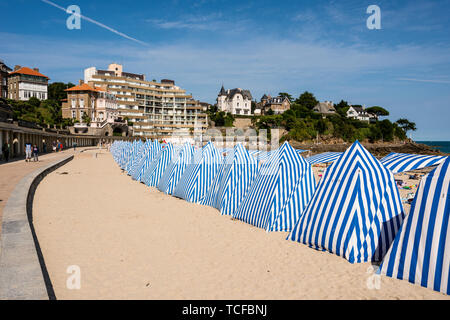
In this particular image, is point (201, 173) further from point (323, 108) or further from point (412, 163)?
point (323, 108)

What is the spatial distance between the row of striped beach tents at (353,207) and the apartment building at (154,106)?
80.2 metres

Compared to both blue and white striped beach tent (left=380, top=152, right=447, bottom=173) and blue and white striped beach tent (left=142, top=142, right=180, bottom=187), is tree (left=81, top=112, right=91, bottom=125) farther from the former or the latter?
blue and white striped beach tent (left=380, top=152, right=447, bottom=173)

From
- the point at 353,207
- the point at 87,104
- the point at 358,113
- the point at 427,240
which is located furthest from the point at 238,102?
the point at 427,240

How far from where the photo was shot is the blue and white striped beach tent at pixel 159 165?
43.1ft

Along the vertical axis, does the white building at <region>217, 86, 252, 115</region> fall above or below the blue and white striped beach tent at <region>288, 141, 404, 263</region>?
above

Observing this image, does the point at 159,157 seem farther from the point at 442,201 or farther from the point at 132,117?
the point at 132,117

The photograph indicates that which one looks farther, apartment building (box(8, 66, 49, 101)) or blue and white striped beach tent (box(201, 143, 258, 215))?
apartment building (box(8, 66, 49, 101))

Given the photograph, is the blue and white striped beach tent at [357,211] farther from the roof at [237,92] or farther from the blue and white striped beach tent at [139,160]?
the roof at [237,92]

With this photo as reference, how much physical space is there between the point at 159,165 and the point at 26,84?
82857mm

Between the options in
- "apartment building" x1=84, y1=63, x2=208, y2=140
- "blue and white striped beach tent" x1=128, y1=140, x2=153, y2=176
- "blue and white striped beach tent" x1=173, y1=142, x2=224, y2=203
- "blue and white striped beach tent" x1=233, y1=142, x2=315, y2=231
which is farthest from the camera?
"apartment building" x1=84, y1=63, x2=208, y2=140

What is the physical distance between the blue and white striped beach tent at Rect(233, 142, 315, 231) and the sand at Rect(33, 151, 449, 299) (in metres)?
0.37

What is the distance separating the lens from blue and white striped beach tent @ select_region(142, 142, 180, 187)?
43.1 feet

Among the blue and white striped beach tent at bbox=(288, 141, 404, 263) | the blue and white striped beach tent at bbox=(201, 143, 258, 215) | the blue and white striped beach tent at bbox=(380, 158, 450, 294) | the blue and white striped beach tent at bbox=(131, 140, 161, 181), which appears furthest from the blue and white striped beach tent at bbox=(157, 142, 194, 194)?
the blue and white striped beach tent at bbox=(380, 158, 450, 294)
